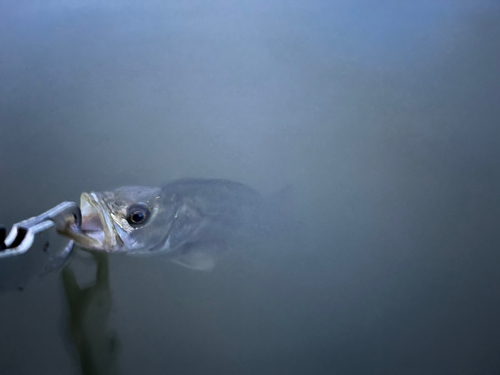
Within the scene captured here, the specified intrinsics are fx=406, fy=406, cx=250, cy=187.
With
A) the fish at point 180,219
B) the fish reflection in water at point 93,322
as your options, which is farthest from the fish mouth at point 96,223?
the fish reflection in water at point 93,322

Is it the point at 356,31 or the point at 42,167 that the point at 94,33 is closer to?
Answer: the point at 42,167

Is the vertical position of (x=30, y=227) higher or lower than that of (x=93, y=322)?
higher

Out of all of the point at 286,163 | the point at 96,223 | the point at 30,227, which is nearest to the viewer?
the point at 30,227

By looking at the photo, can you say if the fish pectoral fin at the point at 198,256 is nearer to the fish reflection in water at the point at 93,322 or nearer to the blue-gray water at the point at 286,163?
the blue-gray water at the point at 286,163

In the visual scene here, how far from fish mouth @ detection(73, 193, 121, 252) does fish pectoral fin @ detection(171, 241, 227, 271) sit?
9.2 inches

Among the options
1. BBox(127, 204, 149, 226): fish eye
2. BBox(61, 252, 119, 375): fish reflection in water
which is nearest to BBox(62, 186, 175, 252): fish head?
BBox(127, 204, 149, 226): fish eye

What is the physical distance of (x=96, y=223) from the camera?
994 millimetres

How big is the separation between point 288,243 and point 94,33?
1283 mm

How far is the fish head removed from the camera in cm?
99

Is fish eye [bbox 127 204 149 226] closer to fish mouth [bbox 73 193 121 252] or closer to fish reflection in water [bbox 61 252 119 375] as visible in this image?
fish mouth [bbox 73 193 121 252]

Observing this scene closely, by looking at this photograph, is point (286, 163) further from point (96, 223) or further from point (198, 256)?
point (96, 223)

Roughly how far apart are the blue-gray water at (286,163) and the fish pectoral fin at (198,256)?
1.2 inches

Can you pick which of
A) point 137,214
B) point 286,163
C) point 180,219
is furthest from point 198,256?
point 286,163

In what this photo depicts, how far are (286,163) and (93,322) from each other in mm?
814
